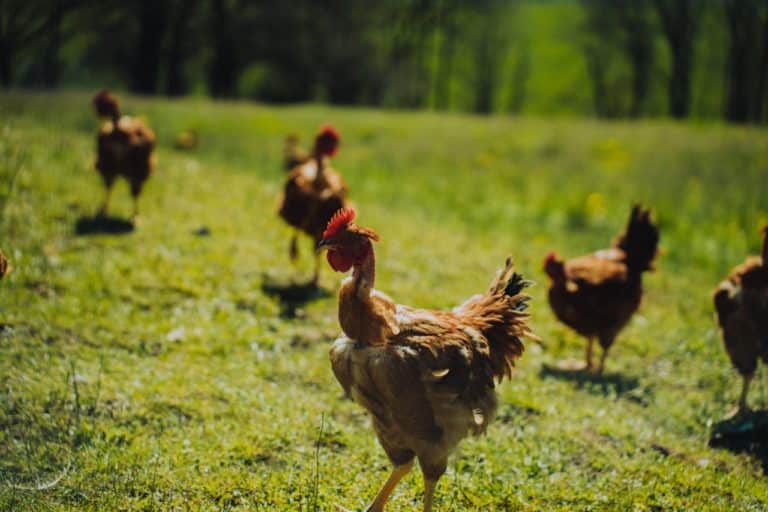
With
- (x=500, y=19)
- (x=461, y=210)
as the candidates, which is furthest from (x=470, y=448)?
(x=500, y=19)

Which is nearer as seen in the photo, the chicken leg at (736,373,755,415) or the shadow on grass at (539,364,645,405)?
the chicken leg at (736,373,755,415)

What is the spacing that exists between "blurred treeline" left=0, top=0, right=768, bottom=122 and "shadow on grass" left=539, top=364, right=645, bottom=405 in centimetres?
1508

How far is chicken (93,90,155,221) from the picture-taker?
9.43 meters

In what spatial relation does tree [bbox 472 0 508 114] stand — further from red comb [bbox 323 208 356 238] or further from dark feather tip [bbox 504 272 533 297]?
red comb [bbox 323 208 356 238]

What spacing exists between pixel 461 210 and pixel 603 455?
8.80 metres

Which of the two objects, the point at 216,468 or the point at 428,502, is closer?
the point at 428,502

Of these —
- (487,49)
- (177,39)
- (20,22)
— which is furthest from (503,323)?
(487,49)

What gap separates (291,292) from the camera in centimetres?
841

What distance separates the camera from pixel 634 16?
41.4 meters

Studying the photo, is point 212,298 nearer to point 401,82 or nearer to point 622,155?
point 622,155

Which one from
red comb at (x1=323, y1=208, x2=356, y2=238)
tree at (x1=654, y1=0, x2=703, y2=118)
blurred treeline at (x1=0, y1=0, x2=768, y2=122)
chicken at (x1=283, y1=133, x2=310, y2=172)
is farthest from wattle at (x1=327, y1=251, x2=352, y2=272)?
tree at (x1=654, y1=0, x2=703, y2=118)

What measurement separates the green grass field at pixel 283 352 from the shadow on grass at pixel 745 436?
0.18 m

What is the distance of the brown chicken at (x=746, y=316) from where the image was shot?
6098 millimetres

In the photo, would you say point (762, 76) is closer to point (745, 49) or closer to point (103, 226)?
point (745, 49)
